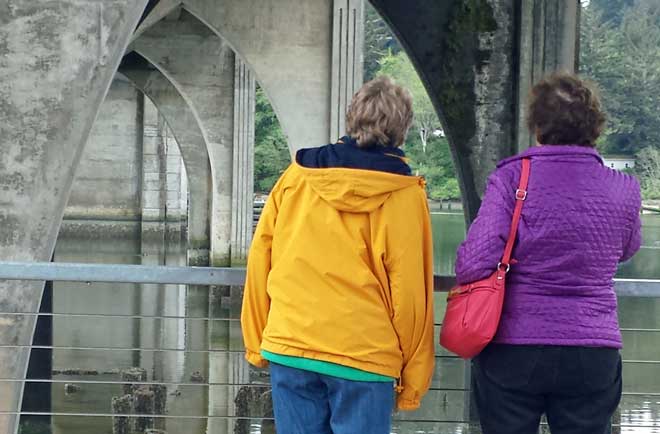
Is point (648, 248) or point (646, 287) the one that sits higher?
point (646, 287)

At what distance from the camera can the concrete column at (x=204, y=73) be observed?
34000mm

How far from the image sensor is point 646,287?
4.36 m

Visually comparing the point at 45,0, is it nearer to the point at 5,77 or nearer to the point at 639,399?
the point at 5,77

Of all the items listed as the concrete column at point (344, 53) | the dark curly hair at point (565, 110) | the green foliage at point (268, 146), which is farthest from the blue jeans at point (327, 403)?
the green foliage at point (268, 146)

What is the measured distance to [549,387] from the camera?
3.57m

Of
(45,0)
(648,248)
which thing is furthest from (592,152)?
(648,248)

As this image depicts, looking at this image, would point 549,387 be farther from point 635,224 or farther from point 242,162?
point 242,162

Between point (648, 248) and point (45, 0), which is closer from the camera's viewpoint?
point (45, 0)

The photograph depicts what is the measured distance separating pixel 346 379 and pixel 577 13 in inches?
435

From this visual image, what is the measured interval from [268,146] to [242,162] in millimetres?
40385

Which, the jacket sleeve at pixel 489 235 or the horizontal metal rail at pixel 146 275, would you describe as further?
the horizontal metal rail at pixel 146 275

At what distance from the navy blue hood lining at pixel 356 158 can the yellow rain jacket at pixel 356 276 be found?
1.1 inches

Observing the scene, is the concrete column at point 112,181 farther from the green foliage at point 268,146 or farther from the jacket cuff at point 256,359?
the jacket cuff at point 256,359

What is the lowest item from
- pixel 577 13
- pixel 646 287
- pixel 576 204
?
pixel 646 287
